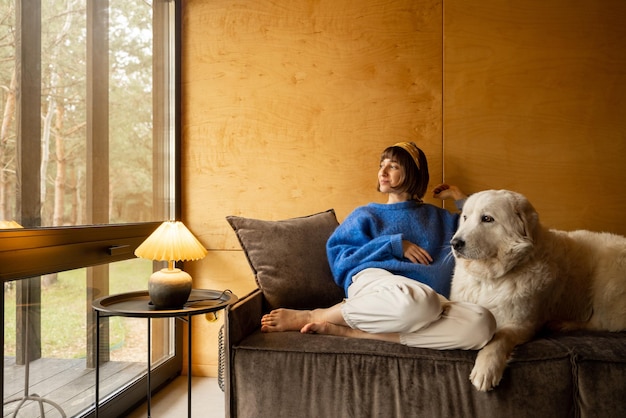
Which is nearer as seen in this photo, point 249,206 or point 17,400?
point 17,400

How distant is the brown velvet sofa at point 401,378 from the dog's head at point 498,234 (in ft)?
1.03

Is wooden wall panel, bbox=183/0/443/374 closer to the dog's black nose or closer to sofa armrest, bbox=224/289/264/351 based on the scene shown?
sofa armrest, bbox=224/289/264/351

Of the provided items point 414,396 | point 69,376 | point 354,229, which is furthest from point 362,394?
point 69,376

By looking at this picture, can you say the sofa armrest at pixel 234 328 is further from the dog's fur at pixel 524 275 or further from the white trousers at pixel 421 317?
the dog's fur at pixel 524 275

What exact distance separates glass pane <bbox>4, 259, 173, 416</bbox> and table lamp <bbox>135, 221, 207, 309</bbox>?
0.32 m

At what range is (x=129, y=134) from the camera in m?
2.32

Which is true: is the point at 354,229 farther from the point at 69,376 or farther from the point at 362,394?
the point at 69,376

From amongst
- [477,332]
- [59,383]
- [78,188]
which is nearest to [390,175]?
[477,332]

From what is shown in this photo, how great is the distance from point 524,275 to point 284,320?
949 millimetres

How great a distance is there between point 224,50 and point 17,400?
2.05 meters

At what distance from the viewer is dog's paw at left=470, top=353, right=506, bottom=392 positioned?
1.52 m

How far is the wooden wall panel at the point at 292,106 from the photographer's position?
263 cm

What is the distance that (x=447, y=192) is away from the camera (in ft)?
8.07

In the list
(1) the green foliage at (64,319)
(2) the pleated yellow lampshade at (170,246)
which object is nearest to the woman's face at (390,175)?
(2) the pleated yellow lampshade at (170,246)
